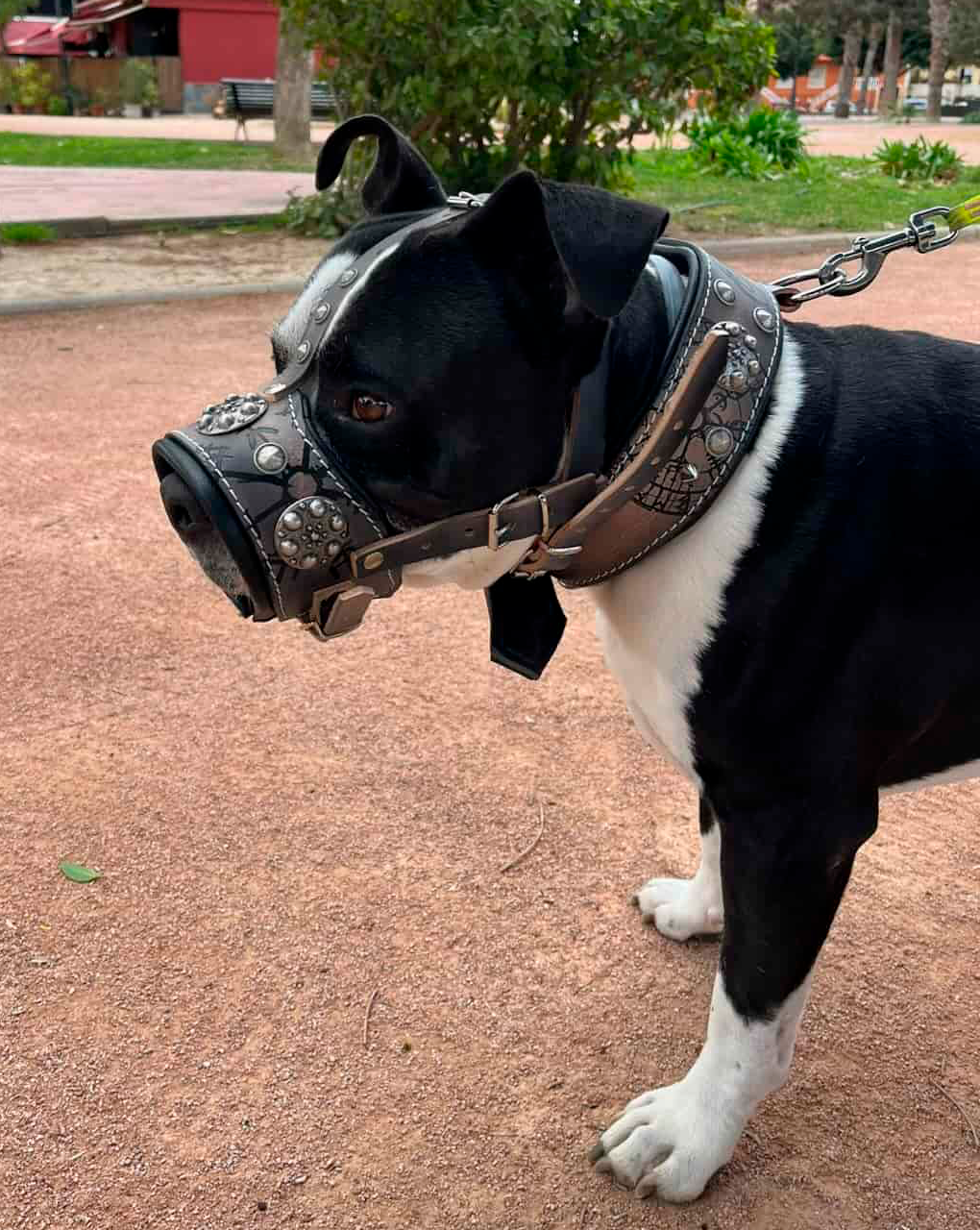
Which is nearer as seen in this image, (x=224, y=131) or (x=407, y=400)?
(x=407, y=400)

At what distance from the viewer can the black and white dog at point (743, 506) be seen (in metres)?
1.97

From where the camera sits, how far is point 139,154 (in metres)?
21.1

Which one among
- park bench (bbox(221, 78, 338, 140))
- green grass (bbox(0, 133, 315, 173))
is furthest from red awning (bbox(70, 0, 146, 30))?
green grass (bbox(0, 133, 315, 173))

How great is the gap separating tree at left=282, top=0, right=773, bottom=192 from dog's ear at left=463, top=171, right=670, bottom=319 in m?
8.69

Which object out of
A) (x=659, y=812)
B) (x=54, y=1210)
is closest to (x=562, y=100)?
(x=659, y=812)

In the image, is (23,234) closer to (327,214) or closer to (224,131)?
(327,214)

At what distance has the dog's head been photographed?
1.95m

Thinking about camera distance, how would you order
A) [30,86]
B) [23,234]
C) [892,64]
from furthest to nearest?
[892,64] → [30,86] → [23,234]

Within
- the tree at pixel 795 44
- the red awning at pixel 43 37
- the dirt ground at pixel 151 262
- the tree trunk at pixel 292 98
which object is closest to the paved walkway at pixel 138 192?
the dirt ground at pixel 151 262

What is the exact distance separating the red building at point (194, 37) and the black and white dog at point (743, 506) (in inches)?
1555

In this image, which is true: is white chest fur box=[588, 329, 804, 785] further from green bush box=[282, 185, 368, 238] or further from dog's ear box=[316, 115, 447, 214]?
green bush box=[282, 185, 368, 238]

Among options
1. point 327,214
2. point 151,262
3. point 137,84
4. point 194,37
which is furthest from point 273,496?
point 194,37

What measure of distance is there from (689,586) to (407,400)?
583 mm

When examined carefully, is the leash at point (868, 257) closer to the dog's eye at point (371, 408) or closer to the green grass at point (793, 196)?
the dog's eye at point (371, 408)
